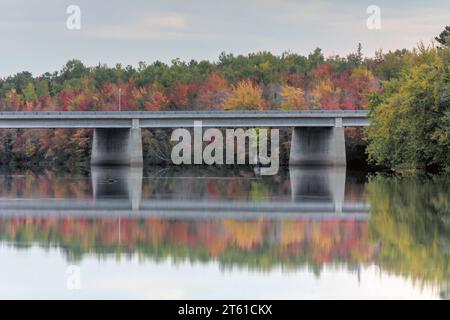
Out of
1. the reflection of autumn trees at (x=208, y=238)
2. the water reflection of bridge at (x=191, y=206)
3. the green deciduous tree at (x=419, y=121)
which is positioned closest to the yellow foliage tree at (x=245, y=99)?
the green deciduous tree at (x=419, y=121)

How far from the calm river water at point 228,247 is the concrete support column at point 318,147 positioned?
5127 centimetres

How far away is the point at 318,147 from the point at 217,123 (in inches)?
377

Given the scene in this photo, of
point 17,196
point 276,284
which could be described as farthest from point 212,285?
point 17,196

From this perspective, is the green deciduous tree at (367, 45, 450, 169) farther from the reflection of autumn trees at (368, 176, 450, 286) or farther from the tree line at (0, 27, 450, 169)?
the reflection of autumn trees at (368, 176, 450, 286)

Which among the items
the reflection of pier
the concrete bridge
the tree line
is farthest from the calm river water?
the concrete bridge

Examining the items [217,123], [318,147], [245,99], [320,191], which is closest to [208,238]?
[320,191]

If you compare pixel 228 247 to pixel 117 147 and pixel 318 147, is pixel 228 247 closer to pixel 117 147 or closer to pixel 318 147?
pixel 318 147

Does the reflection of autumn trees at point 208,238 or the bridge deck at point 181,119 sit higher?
the bridge deck at point 181,119

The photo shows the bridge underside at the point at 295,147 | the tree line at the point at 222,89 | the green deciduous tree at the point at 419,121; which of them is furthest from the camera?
the tree line at the point at 222,89

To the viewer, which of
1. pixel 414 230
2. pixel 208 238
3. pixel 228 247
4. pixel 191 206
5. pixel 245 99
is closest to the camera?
pixel 228 247

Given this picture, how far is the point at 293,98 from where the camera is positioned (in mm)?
124938

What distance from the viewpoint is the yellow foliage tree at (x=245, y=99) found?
411 ft

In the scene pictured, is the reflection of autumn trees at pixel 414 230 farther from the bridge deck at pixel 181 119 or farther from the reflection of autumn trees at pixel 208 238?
the bridge deck at pixel 181 119
